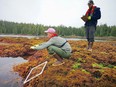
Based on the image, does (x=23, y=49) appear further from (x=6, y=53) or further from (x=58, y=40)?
(x=58, y=40)

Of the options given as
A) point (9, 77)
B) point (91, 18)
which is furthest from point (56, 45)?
point (91, 18)

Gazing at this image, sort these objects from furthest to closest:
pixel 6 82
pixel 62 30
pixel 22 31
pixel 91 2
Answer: pixel 62 30, pixel 22 31, pixel 91 2, pixel 6 82

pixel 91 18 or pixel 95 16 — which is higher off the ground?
pixel 95 16

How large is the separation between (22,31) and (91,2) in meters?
117

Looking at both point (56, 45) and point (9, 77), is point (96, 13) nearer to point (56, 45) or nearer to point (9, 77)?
point (56, 45)

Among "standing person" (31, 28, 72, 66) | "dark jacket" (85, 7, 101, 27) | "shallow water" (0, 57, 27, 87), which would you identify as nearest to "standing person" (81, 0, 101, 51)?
"dark jacket" (85, 7, 101, 27)

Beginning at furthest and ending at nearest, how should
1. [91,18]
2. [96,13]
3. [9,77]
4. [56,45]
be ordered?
[91,18]
[96,13]
[9,77]
[56,45]

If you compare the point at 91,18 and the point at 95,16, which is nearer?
the point at 95,16

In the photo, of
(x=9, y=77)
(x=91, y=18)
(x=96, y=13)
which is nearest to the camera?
(x=9, y=77)

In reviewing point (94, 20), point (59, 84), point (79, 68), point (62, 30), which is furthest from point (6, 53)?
point (62, 30)

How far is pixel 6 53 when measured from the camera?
14039mm

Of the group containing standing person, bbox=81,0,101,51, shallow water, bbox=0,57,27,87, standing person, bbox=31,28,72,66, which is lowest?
shallow water, bbox=0,57,27,87

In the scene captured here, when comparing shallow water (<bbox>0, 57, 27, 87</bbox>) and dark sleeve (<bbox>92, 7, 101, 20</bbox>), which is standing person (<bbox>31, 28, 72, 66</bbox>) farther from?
dark sleeve (<bbox>92, 7, 101, 20</bbox>)

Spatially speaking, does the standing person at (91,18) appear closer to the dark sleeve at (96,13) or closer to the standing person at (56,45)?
the dark sleeve at (96,13)
